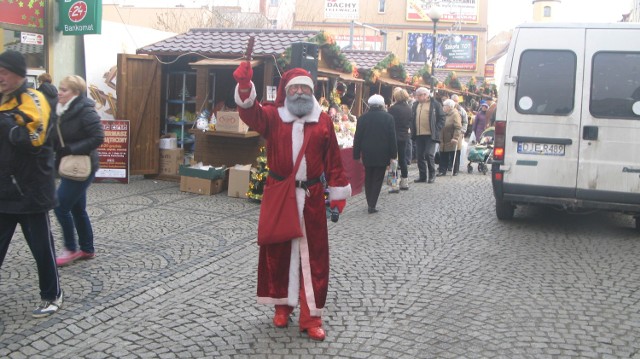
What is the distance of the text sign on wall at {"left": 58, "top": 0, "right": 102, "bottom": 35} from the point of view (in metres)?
11.8

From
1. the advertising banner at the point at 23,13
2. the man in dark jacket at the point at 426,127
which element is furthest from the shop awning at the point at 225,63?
the man in dark jacket at the point at 426,127

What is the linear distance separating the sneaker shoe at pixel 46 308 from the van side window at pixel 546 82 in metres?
5.66

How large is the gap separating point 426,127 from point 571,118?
16.2 feet

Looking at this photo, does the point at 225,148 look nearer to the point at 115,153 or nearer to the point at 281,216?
the point at 115,153

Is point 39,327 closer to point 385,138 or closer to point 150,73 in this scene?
point 385,138

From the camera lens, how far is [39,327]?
4.54m

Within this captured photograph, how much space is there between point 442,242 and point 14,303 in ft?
14.9

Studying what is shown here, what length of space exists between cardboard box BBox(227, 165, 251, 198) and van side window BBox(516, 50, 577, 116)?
14.1 ft

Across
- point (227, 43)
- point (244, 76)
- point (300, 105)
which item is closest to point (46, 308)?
point (244, 76)

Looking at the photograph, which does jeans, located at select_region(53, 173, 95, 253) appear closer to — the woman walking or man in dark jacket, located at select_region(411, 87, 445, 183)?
the woman walking

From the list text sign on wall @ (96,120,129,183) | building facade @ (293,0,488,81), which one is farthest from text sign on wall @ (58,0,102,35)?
building facade @ (293,0,488,81)

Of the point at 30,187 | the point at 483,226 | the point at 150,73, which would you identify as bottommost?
the point at 483,226

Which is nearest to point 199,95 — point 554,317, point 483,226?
point 483,226

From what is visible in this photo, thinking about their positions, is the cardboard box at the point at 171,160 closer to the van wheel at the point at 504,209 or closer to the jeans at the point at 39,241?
the van wheel at the point at 504,209
